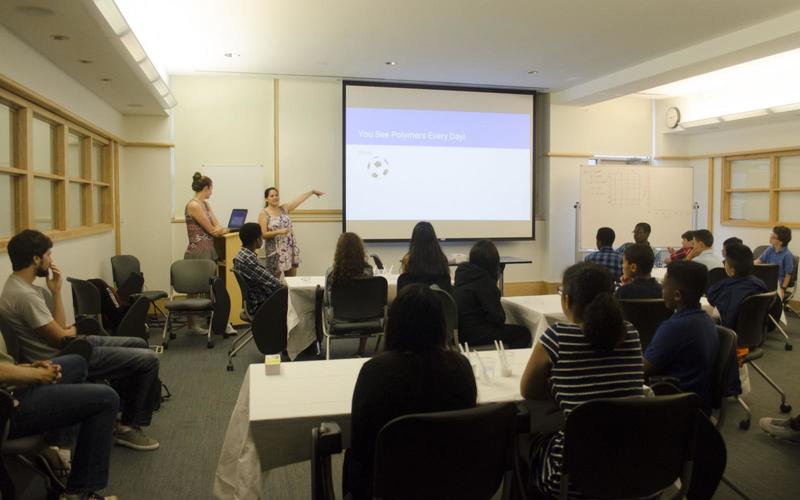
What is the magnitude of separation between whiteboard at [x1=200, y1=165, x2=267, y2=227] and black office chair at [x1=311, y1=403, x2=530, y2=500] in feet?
19.0

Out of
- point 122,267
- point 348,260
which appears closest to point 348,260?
point 348,260

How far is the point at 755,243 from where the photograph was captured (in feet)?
26.8

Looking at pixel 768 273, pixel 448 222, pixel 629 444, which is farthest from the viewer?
pixel 448 222

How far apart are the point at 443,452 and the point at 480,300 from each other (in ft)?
7.16

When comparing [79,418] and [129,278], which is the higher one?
[129,278]

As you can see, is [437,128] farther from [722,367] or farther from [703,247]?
[722,367]

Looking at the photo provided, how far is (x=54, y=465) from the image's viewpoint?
2.67 m

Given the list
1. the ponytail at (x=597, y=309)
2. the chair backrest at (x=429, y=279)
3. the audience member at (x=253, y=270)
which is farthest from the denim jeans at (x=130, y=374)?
the ponytail at (x=597, y=309)

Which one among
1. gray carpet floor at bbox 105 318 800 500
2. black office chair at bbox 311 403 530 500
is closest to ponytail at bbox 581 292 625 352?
black office chair at bbox 311 403 530 500

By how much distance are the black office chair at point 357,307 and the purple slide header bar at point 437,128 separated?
3.43 m

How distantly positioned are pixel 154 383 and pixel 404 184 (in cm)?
474

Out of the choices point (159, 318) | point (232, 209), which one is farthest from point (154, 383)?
point (232, 209)

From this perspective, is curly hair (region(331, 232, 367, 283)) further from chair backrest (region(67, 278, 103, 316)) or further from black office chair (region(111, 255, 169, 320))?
black office chair (region(111, 255, 169, 320))

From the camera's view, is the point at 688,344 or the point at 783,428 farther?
the point at 783,428
